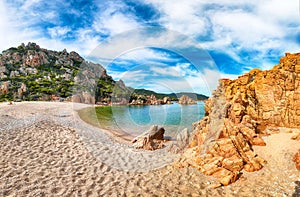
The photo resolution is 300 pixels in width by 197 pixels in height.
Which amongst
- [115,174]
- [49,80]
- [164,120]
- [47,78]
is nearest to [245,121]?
[115,174]

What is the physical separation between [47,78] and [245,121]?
4220 inches

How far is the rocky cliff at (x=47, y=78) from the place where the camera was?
240 feet

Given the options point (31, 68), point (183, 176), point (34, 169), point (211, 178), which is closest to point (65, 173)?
point (34, 169)

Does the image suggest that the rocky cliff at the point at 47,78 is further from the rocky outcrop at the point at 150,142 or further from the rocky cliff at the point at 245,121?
the rocky cliff at the point at 245,121

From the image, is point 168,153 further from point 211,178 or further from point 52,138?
point 52,138

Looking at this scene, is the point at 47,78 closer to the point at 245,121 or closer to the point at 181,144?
the point at 181,144

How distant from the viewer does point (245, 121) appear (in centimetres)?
1204

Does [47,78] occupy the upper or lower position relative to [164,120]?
upper

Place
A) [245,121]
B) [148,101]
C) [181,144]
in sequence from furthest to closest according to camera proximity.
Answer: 1. [148,101]
2. [181,144]
3. [245,121]

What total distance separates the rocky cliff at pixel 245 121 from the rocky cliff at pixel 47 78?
47.5 meters

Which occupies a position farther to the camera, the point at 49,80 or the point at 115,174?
the point at 49,80

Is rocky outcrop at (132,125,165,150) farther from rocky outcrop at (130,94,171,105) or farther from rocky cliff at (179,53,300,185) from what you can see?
rocky outcrop at (130,94,171,105)

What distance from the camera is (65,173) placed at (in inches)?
339

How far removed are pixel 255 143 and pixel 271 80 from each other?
6.58 m
